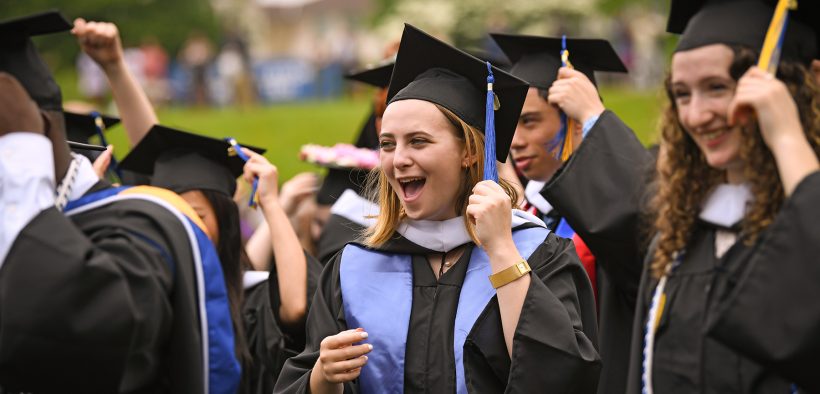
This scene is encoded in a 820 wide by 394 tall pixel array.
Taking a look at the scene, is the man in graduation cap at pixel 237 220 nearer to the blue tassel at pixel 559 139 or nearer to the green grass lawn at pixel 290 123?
the blue tassel at pixel 559 139

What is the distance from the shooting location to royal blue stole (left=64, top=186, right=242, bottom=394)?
347cm

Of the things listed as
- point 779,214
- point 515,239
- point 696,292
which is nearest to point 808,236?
point 779,214

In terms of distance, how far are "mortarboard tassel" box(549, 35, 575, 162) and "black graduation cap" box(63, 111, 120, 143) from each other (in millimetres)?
2198

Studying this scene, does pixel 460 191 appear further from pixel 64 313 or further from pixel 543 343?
pixel 64 313

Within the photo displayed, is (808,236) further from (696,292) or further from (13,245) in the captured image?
(13,245)

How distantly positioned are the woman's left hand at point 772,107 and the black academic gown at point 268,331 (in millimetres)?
2741

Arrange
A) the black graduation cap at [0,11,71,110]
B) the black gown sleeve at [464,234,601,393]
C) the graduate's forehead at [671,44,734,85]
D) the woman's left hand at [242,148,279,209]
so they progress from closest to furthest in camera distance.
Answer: the graduate's forehead at [671,44,734,85] → the black graduation cap at [0,11,71,110] → the black gown sleeve at [464,234,601,393] → the woman's left hand at [242,148,279,209]

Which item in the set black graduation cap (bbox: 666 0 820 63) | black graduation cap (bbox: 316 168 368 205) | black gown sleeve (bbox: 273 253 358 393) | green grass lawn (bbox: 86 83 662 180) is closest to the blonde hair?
black gown sleeve (bbox: 273 253 358 393)

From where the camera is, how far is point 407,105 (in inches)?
151

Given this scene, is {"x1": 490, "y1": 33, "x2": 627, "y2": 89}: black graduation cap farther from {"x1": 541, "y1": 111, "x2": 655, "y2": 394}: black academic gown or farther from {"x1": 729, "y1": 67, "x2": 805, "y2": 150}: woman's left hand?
{"x1": 729, "y1": 67, "x2": 805, "y2": 150}: woman's left hand

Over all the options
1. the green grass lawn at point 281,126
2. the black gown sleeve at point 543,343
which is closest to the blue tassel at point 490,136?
the black gown sleeve at point 543,343

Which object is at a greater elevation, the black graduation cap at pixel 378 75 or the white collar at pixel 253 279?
the black graduation cap at pixel 378 75

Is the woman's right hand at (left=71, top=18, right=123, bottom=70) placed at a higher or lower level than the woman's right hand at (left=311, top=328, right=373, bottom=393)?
higher

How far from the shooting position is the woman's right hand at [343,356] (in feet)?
11.5
